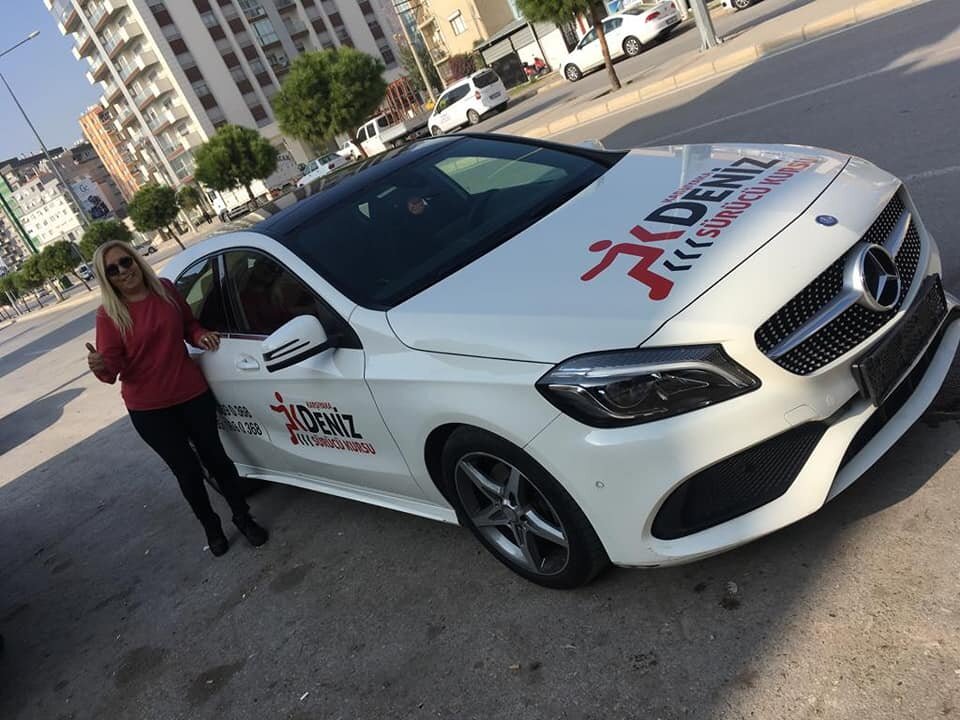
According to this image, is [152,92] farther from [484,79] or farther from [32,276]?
[484,79]

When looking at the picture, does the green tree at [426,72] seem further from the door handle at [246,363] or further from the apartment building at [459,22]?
the door handle at [246,363]

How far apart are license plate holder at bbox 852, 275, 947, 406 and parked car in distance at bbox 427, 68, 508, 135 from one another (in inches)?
1137

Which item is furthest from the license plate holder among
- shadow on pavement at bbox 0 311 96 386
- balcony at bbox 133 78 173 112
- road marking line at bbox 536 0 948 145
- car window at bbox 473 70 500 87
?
balcony at bbox 133 78 173 112

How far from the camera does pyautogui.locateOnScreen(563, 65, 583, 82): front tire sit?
28.1 m

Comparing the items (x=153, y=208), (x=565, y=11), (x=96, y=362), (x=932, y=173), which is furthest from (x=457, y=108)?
(x=96, y=362)

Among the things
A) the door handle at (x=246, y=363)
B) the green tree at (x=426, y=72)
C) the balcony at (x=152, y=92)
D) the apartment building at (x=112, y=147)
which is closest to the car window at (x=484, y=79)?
the door handle at (x=246, y=363)

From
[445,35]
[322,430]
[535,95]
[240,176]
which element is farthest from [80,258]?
[322,430]

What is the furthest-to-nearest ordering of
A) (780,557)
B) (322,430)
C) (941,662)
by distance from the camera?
(322,430), (780,557), (941,662)

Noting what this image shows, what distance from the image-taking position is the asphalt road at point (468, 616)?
7.52ft

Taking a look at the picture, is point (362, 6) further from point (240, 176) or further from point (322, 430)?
point (322, 430)

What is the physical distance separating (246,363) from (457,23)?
56.4 metres

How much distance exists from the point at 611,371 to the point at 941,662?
115 centimetres

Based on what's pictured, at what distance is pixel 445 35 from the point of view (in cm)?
5716

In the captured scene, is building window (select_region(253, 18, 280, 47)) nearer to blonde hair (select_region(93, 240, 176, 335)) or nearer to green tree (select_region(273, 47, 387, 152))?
green tree (select_region(273, 47, 387, 152))
